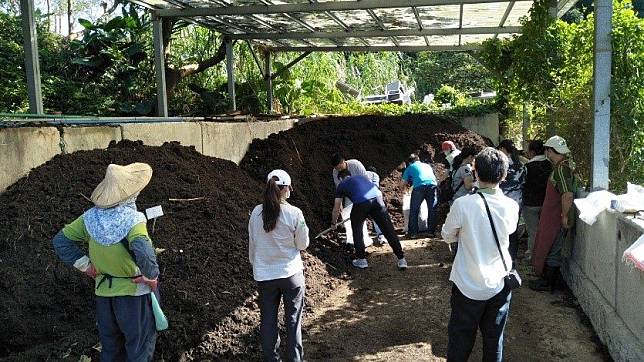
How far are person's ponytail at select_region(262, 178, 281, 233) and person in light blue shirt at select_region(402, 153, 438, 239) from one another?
5.45m

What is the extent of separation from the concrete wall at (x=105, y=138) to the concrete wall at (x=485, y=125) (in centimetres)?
1081

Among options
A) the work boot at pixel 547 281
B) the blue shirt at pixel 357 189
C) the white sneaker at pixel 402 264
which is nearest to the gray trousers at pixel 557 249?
the work boot at pixel 547 281

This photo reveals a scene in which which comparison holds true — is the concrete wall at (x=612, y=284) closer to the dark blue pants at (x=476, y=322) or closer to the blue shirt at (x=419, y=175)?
the dark blue pants at (x=476, y=322)

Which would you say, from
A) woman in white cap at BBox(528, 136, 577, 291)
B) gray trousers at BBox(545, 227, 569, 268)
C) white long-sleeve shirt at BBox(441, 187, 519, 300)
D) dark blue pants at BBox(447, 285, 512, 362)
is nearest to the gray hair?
white long-sleeve shirt at BBox(441, 187, 519, 300)

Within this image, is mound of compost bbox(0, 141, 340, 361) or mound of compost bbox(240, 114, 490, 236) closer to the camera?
mound of compost bbox(0, 141, 340, 361)

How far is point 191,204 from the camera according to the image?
20.3 ft

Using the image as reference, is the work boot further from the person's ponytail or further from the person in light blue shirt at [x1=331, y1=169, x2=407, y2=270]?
the person's ponytail

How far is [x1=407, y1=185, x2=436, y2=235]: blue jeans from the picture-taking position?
9.38m

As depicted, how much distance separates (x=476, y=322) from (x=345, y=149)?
328 inches

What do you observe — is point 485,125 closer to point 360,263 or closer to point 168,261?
point 360,263

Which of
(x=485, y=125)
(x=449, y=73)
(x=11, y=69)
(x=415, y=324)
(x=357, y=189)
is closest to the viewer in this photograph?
(x=415, y=324)

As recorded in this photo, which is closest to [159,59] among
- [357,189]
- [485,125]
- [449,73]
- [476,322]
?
[357,189]

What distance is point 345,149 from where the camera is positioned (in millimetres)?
11867

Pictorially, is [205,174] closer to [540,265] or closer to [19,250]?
[19,250]
